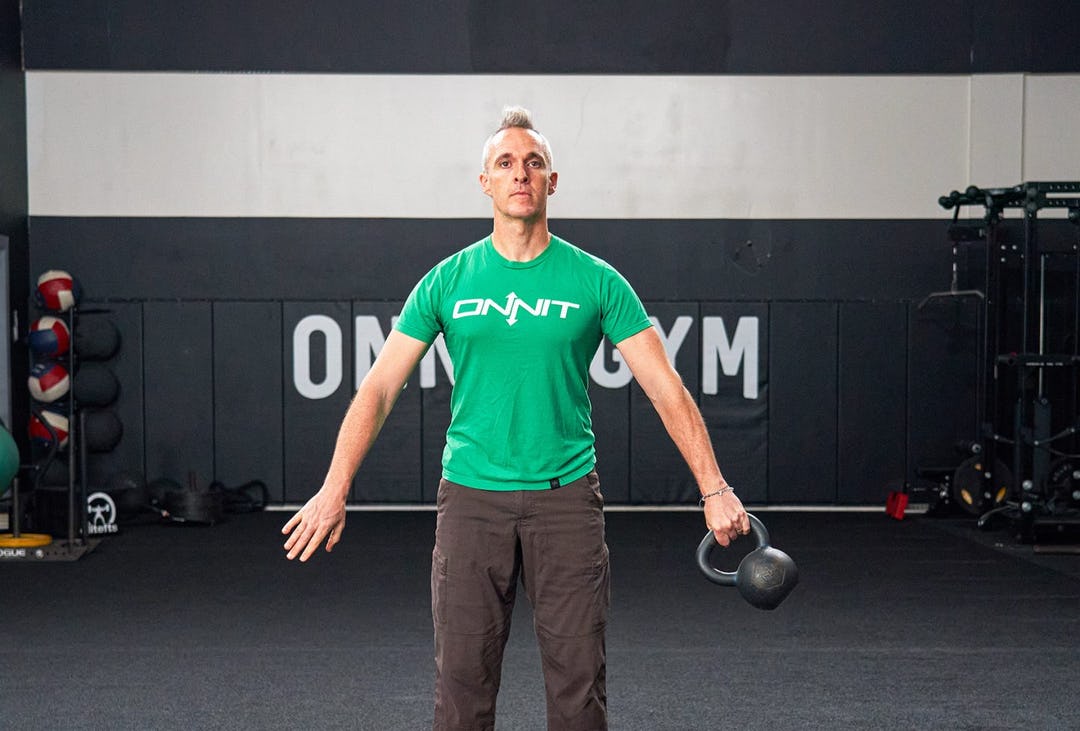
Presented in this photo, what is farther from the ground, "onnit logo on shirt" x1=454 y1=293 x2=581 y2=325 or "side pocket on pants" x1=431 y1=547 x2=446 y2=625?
"onnit logo on shirt" x1=454 y1=293 x2=581 y2=325

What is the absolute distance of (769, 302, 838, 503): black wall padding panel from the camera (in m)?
8.25

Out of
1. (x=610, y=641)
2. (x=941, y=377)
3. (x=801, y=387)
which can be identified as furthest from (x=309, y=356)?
(x=941, y=377)

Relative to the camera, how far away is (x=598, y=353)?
818 centimetres

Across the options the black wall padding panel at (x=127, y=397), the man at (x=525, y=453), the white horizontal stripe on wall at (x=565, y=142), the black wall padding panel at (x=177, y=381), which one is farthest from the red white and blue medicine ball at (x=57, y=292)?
the man at (x=525, y=453)

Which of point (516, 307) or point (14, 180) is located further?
point (14, 180)

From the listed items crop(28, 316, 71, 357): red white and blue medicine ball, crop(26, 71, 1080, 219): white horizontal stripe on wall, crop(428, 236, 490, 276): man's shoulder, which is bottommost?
crop(28, 316, 71, 357): red white and blue medicine ball

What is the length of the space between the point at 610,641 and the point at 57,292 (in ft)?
15.7

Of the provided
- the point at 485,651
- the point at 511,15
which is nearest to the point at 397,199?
the point at 511,15

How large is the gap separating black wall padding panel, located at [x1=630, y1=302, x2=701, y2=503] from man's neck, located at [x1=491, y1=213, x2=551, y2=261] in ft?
19.1

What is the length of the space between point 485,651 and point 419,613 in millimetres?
2758

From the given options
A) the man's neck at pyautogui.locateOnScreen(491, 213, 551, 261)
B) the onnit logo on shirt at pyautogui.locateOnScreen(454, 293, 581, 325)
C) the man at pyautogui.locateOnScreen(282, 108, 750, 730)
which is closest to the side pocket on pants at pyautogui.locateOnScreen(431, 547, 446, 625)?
the man at pyautogui.locateOnScreen(282, 108, 750, 730)

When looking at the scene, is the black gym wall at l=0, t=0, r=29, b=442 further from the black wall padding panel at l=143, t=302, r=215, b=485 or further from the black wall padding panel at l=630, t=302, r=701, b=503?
the black wall padding panel at l=630, t=302, r=701, b=503

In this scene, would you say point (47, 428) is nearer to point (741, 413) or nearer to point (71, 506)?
point (71, 506)

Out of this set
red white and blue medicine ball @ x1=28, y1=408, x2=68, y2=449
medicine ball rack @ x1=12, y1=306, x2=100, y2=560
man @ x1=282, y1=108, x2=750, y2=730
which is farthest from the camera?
red white and blue medicine ball @ x1=28, y1=408, x2=68, y2=449
